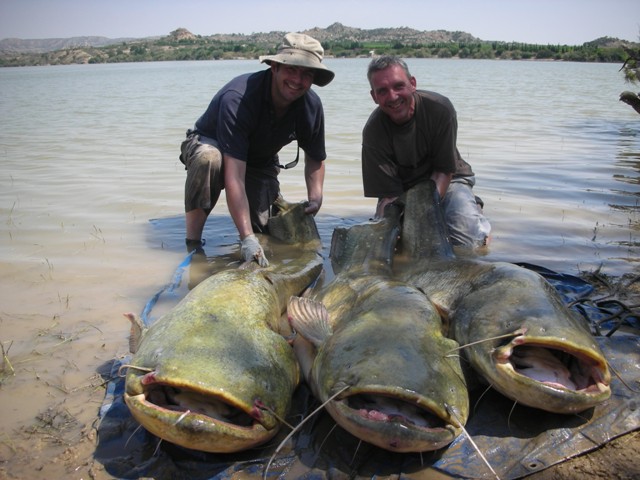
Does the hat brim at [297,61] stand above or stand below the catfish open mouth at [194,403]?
above

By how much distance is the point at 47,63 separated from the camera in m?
78.4

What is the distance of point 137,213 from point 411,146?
11.5ft

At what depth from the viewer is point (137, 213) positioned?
682 cm

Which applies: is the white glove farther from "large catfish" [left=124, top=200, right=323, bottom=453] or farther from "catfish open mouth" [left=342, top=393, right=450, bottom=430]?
"catfish open mouth" [left=342, top=393, right=450, bottom=430]

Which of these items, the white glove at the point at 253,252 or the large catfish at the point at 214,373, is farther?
the white glove at the point at 253,252

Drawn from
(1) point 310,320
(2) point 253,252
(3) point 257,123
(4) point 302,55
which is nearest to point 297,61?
(4) point 302,55

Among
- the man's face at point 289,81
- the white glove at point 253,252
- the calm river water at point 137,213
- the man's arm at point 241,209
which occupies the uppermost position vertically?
the man's face at point 289,81

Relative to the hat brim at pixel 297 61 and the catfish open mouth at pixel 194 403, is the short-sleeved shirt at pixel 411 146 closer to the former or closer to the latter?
the hat brim at pixel 297 61

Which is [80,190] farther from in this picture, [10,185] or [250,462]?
[250,462]

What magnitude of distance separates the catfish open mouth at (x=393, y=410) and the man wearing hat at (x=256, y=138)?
2.03m

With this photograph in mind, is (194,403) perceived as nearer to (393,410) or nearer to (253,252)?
(393,410)

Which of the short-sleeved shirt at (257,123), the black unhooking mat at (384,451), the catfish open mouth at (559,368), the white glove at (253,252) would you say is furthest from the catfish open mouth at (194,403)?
the short-sleeved shirt at (257,123)

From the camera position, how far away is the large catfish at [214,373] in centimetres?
221

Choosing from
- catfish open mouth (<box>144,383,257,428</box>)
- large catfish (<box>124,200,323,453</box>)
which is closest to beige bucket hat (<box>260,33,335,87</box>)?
large catfish (<box>124,200,323,453</box>)
